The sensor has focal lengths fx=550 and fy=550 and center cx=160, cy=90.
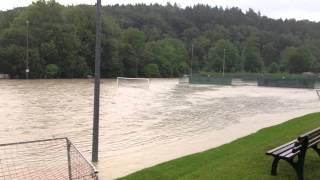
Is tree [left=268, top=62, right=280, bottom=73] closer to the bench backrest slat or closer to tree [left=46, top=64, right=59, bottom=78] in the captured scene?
tree [left=46, top=64, right=59, bottom=78]

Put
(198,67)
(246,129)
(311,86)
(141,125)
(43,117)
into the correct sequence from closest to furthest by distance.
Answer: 1. (246,129)
2. (141,125)
3. (43,117)
4. (311,86)
5. (198,67)

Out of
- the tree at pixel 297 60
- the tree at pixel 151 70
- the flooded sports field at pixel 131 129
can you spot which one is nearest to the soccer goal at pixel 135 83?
the tree at pixel 151 70

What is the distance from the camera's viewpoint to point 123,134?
63.0 ft

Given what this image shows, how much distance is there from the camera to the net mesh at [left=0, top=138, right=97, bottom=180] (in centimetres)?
1032

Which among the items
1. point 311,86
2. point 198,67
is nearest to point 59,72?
point 311,86

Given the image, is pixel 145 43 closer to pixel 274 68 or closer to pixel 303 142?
pixel 274 68

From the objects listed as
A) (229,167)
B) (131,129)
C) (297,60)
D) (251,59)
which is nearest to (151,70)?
(251,59)

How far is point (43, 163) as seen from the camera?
12.7 metres

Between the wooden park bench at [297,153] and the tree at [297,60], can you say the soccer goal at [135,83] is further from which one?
the tree at [297,60]

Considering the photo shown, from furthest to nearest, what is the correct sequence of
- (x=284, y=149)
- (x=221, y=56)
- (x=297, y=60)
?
1. (x=297, y=60)
2. (x=221, y=56)
3. (x=284, y=149)

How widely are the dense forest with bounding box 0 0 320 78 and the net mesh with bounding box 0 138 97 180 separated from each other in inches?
3043

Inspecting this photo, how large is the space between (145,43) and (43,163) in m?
119

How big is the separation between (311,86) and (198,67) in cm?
9280

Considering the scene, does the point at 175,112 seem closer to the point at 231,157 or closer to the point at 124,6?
the point at 231,157
